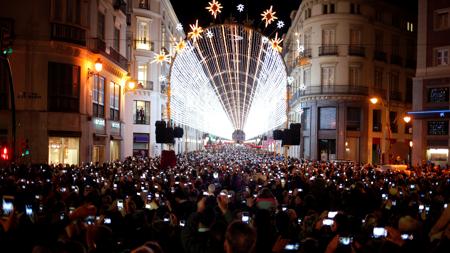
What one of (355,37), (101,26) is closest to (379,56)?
(355,37)

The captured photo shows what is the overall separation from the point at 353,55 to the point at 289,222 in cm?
4719

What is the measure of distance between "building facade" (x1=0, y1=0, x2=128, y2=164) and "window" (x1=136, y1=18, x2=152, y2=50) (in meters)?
20.3

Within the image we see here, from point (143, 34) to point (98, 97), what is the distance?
70.1 feet

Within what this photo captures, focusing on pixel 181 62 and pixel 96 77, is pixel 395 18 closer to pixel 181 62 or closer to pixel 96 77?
pixel 181 62

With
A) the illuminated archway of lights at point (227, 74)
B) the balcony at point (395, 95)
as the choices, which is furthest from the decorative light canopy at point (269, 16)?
the balcony at point (395, 95)

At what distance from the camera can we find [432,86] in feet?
135

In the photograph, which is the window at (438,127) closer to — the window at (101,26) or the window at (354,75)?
the window at (354,75)

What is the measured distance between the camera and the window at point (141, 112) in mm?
52906

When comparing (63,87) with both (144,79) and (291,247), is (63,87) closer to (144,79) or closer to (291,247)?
(291,247)

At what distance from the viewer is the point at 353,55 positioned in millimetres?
54781

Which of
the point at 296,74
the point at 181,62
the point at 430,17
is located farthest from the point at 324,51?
the point at 181,62

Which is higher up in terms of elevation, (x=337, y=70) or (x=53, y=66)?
(x=337, y=70)

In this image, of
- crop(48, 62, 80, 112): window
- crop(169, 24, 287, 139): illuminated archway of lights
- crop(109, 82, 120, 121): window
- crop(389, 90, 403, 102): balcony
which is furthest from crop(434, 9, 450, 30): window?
crop(48, 62, 80, 112): window

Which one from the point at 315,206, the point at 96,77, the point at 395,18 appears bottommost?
the point at 315,206
